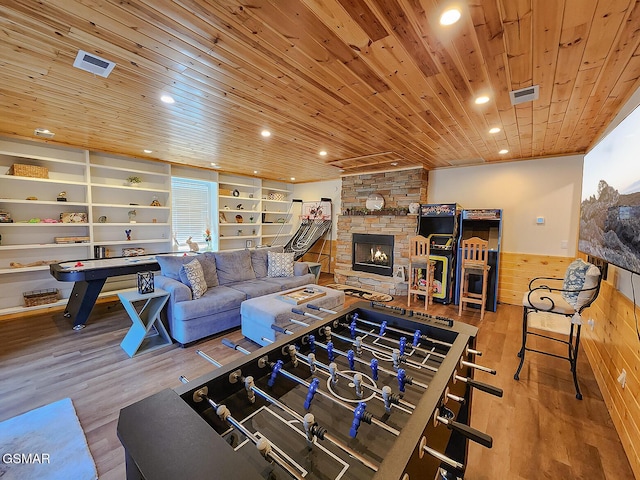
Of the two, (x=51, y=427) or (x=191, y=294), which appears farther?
(x=191, y=294)

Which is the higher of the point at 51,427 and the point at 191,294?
the point at 191,294

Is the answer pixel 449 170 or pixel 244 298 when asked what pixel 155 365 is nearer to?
pixel 244 298

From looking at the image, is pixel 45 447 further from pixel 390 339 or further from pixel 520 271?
pixel 520 271

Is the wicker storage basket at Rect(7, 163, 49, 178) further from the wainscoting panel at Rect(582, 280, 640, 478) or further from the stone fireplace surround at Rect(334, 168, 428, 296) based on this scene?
the wainscoting panel at Rect(582, 280, 640, 478)

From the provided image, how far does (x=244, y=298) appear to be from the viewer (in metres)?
3.59

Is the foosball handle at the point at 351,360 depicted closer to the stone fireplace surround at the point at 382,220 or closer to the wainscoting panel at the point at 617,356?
the wainscoting panel at the point at 617,356

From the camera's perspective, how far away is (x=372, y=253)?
234 inches

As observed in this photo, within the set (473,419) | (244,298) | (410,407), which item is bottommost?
(473,419)

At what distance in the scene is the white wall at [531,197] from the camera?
4.30 metres

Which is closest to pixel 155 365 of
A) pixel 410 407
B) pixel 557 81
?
pixel 410 407

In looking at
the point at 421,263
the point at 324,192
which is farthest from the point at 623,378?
the point at 324,192

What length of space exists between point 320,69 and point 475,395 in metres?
3.05

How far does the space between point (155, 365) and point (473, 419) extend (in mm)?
2913

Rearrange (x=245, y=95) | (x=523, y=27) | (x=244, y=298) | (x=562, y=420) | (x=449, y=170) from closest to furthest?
(x=523, y=27) < (x=562, y=420) < (x=245, y=95) < (x=244, y=298) < (x=449, y=170)
